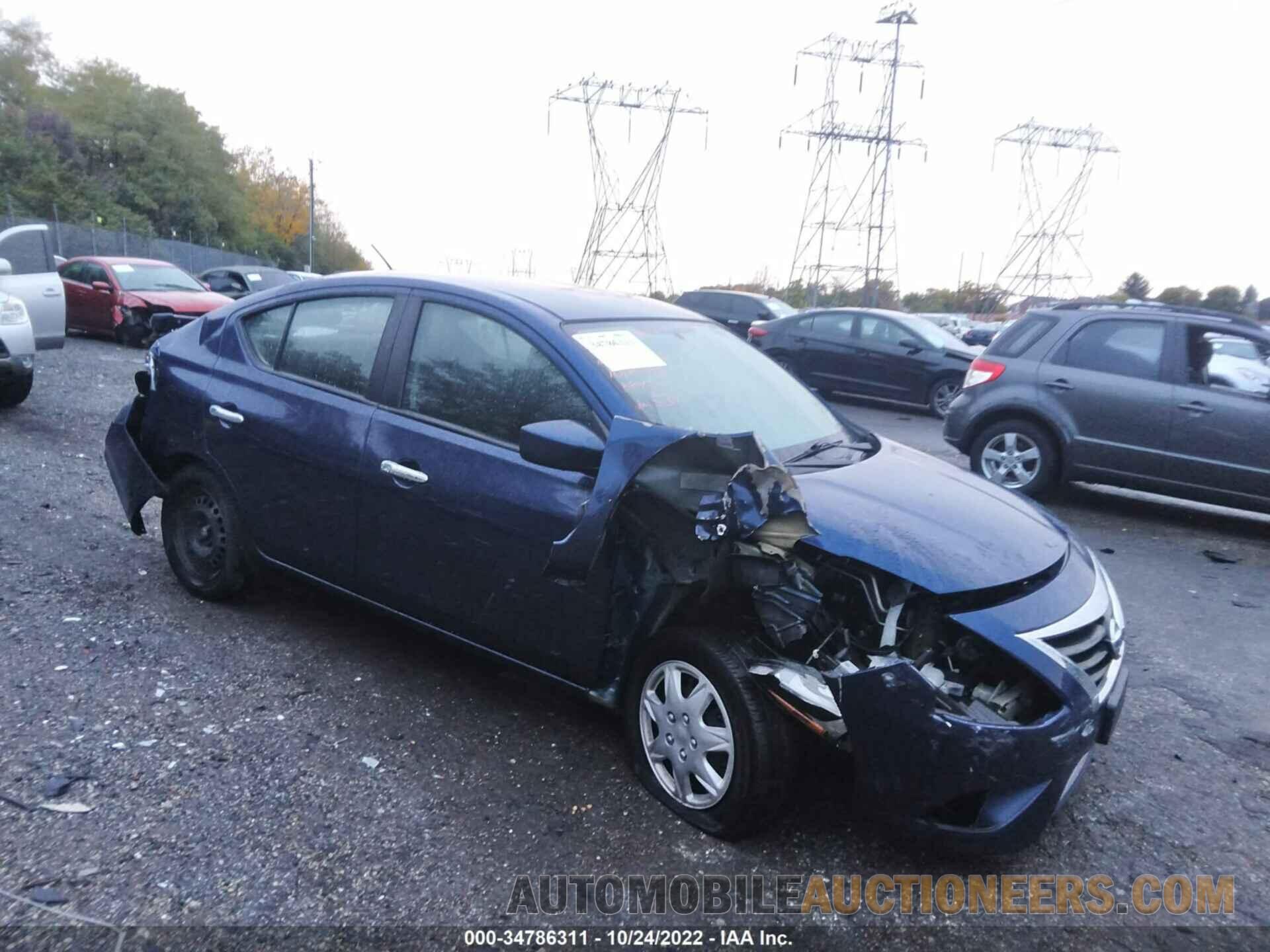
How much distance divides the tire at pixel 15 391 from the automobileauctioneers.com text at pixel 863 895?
8405 millimetres

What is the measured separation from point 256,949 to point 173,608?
2.56m

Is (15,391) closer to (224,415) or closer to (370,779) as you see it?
(224,415)

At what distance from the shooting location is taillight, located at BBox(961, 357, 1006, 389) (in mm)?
8523

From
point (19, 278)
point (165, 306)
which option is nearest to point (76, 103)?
point (165, 306)

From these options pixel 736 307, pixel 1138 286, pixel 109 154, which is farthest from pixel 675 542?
pixel 109 154

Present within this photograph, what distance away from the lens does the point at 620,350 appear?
379 centimetres

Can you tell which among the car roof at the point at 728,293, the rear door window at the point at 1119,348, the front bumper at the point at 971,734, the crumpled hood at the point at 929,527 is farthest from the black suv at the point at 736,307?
the front bumper at the point at 971,734

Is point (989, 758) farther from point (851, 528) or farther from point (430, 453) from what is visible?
point (430, 453)

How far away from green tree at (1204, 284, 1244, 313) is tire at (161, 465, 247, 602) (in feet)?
81.2

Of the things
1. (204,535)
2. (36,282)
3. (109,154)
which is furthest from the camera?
(109,154)

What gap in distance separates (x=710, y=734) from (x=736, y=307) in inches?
641

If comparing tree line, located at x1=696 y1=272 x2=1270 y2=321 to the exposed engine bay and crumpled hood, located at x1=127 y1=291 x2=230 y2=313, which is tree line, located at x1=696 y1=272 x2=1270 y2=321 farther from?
the exposed engine bay

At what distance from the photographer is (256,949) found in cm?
261

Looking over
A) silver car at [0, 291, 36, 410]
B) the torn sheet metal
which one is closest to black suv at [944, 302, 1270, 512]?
the torn sheet metal
